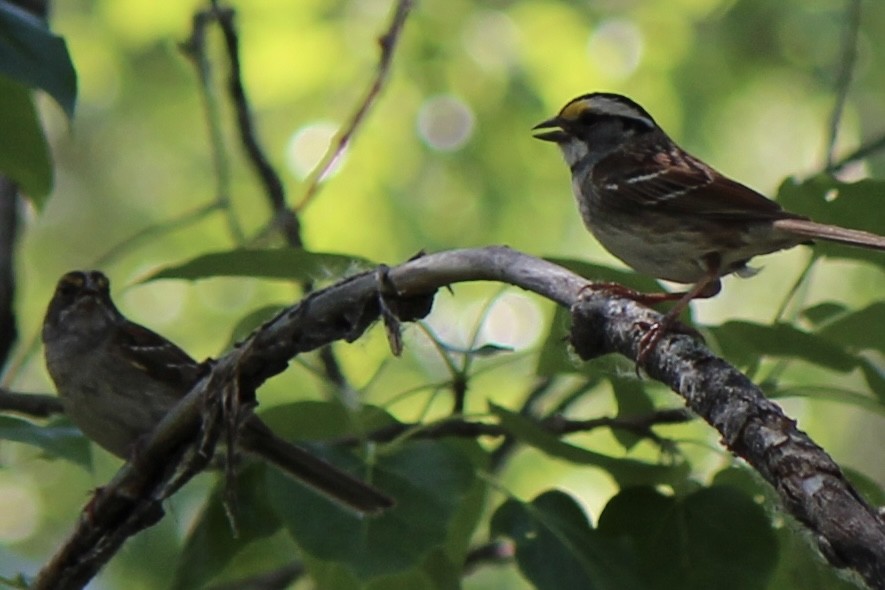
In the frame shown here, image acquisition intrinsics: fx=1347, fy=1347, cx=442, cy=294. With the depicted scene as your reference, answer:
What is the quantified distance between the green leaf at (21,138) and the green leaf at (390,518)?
89 centimetres

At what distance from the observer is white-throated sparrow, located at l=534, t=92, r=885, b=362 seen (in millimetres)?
3738

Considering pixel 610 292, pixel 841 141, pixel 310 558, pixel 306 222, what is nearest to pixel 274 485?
pixel 310 558

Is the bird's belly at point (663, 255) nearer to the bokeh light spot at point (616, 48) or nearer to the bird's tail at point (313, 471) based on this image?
the bird's tail at point (313, 471)

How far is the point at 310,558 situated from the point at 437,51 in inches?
237

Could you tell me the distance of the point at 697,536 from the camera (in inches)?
115

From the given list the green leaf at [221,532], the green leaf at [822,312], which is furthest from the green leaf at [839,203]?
the green leaf at [221,532]

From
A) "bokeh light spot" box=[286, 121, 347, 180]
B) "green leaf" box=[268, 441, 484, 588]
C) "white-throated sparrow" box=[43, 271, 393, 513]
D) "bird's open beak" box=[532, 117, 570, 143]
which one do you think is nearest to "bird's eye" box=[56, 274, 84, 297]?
"white-throated sparrow" box=[43, 271, 393, 513]

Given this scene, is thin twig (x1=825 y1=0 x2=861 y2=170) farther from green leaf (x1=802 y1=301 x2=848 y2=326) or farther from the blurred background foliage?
the blurred background foliage

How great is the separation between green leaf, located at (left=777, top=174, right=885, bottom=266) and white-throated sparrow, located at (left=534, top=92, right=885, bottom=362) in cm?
4

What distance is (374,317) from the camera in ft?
8.09

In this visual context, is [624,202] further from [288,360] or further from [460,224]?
[460,224]

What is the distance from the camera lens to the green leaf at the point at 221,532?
3033 millimetres

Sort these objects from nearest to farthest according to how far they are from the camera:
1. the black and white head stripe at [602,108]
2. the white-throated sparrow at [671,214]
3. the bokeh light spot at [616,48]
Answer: the white-throated sparrow at [671,214]
the black and white head stripe at [602,108]
the bokeh light spot at [616,48]

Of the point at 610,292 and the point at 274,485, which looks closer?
the point at 610,292
